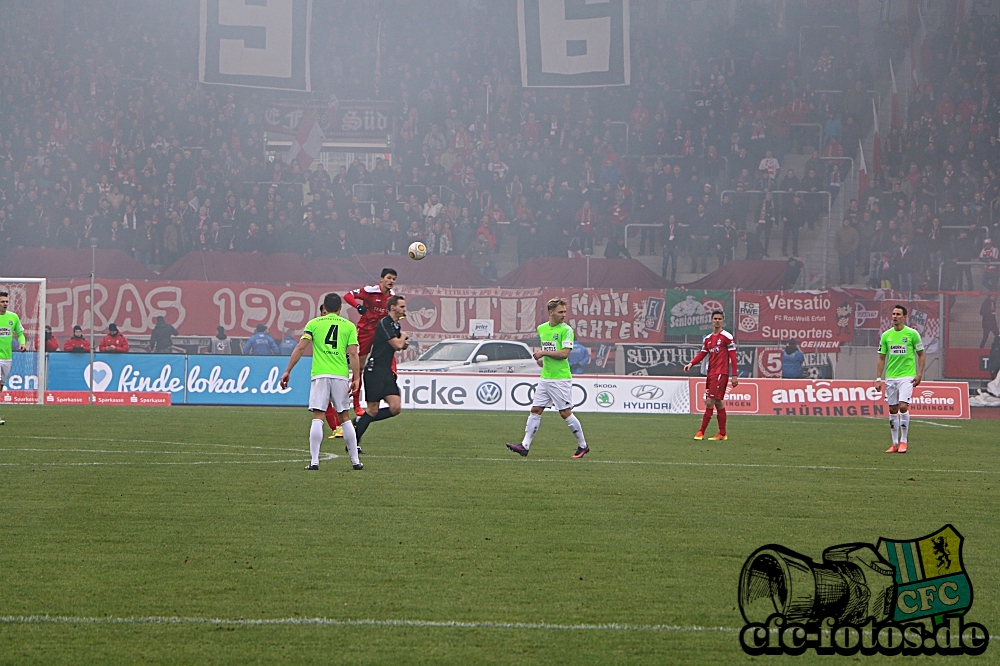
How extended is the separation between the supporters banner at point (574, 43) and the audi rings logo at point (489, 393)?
15818mm

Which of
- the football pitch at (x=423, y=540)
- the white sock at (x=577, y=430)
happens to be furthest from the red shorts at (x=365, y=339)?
the white sock at (x=577, y=430)

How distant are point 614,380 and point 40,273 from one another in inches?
629

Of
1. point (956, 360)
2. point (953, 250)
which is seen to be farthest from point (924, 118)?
point (956, 360)

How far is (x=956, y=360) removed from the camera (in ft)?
90.3

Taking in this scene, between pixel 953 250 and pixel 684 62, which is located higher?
pixel 684 62

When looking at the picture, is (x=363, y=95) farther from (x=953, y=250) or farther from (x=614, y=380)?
(x=953, y=250)

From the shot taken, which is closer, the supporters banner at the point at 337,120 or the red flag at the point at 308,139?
the red flag at the point at 308,139

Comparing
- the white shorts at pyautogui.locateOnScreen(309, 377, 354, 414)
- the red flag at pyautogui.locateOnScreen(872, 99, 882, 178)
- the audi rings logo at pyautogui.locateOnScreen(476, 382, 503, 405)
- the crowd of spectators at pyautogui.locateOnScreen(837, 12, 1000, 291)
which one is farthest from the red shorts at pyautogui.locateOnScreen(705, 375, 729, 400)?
the red flag at pyautogui.locateOnScreen(872, 99, 882, 178)

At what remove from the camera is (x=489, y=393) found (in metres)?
25.0

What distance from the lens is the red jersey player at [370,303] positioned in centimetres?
1491

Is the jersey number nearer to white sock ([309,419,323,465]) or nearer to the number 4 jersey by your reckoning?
the number 4 jersey

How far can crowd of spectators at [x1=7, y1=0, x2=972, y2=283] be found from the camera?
107 ft

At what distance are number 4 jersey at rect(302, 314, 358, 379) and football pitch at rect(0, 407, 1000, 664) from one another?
3.66ft

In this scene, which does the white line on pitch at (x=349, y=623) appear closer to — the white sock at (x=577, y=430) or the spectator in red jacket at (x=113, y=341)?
the white sock at (x=577, y=430)
